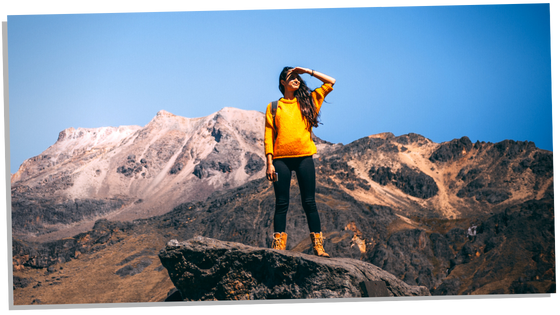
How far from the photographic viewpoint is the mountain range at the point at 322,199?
102 ft

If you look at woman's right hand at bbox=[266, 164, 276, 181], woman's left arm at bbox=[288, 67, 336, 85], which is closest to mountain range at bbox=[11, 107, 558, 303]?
woman's left arm at bbox=[288, 67, 336, 85]

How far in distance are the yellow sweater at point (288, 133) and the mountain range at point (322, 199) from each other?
5.68 meters

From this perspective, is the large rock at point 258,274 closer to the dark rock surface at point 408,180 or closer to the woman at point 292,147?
the woman at point 292,147

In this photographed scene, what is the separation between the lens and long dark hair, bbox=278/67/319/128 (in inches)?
290

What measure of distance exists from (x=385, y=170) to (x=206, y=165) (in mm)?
28917

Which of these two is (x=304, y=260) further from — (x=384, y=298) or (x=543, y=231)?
(x=543, y=231)

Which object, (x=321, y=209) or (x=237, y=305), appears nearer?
(x=237, y=305)

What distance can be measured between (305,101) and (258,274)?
238 centimetres

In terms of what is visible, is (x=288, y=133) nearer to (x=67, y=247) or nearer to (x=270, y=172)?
(x=270, y=172)

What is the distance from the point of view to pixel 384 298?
704 cm

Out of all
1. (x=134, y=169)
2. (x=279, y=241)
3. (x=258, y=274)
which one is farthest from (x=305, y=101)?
(x=134, y=169)

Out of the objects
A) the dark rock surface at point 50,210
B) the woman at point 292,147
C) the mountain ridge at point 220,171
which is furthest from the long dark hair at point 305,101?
the dark rock surface at point 50,210

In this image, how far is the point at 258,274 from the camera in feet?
23.5

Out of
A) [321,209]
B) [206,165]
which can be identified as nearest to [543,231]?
[321,209]
